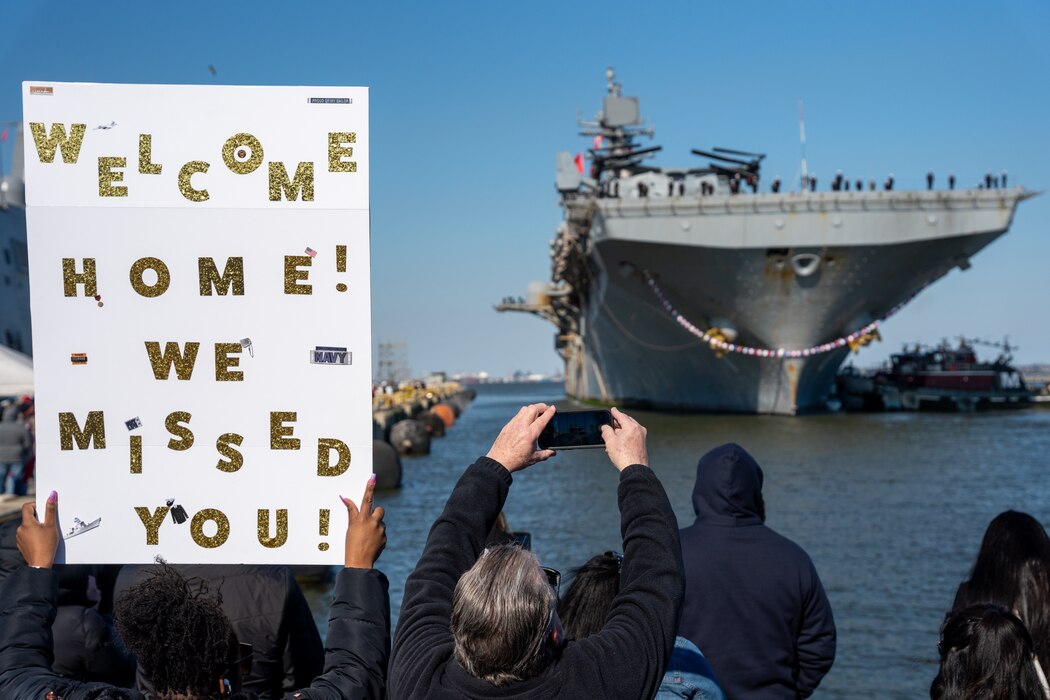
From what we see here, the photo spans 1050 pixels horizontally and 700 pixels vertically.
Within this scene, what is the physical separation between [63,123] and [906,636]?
Answer: 25.8 ft

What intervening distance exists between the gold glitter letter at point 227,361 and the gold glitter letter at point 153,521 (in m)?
0.36

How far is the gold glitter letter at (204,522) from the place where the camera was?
2713mm

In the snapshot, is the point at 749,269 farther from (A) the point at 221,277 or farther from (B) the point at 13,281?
(A) the point at 221,277

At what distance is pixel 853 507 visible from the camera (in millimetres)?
15414

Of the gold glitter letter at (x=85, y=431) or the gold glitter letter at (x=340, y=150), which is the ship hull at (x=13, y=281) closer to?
the gold glitter letter at (x=85, y=431)

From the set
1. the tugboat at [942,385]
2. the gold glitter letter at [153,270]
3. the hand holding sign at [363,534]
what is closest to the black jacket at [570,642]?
the hand holding sign at [363,534]

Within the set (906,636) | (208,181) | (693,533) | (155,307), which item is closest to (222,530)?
(155,307)

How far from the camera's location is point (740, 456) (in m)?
3.31

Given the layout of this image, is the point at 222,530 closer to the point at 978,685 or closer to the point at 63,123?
the point at 63,123

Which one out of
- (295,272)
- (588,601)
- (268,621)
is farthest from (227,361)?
(588,601)

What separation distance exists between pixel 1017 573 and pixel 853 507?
13052 millimetres

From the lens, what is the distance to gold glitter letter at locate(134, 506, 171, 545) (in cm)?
273

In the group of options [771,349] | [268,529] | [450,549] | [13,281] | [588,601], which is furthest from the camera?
[771,349]

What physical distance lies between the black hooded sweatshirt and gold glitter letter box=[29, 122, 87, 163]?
197 cm
